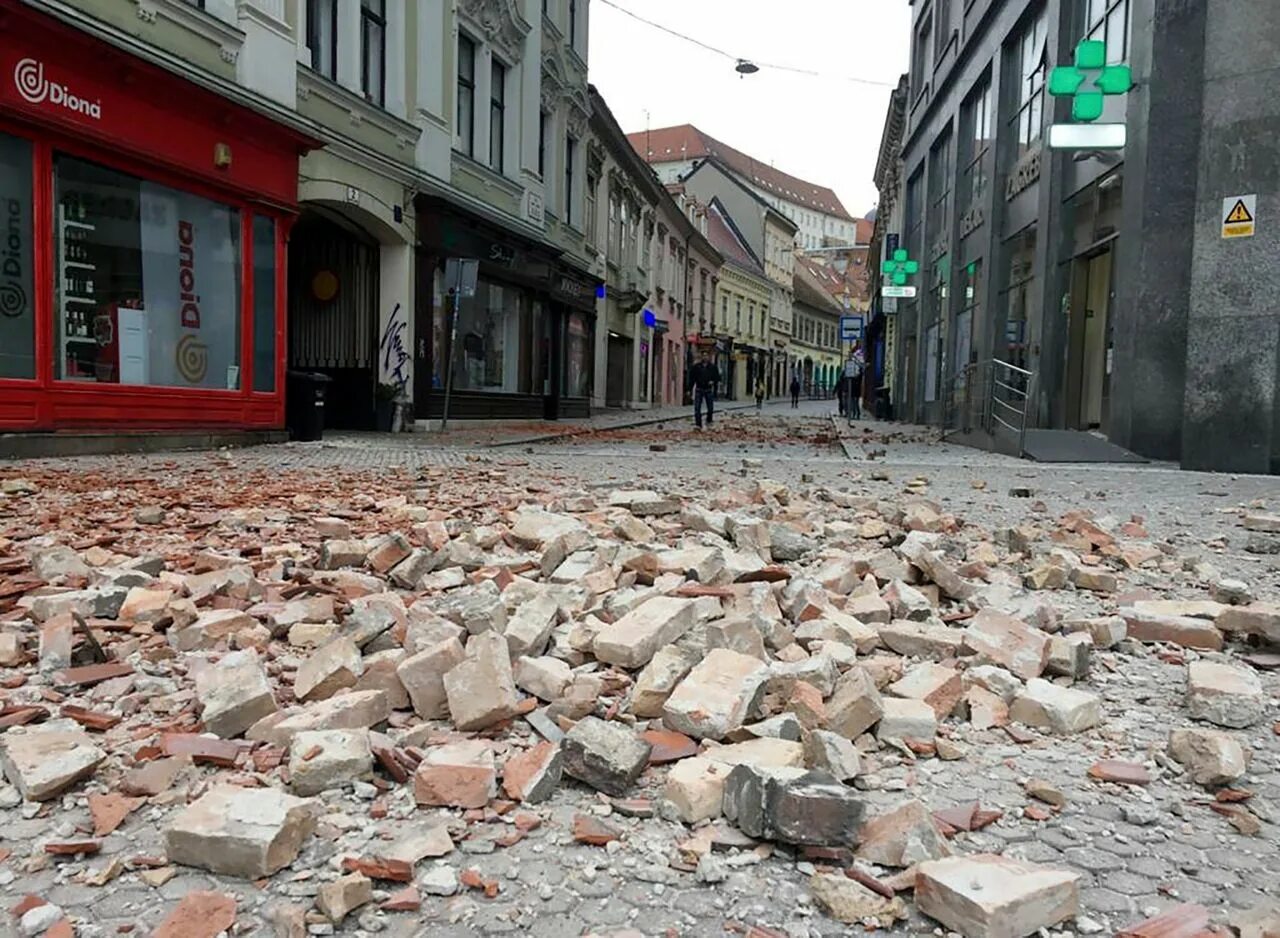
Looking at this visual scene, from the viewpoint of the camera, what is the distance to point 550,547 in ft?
13.2

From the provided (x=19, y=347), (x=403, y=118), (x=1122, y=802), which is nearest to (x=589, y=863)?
(x=1122, y=802)

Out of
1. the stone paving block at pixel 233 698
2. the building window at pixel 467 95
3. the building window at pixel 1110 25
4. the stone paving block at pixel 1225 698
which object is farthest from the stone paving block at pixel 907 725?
the building window at pixel 467 95

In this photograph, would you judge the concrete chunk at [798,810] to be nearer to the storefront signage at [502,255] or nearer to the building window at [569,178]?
the storefront signage at [502,255]

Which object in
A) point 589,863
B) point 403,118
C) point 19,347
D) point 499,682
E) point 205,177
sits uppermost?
point 403,118

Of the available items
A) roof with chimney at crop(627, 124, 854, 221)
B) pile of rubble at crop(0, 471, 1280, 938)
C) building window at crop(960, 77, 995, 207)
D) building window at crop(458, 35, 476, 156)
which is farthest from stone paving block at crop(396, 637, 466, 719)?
roof with chimney at crop(627, 124, 854, 221)

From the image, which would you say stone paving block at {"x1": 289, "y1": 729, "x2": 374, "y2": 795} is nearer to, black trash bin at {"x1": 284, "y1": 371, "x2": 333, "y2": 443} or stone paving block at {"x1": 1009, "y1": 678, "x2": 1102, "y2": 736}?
stone paving block at {"x1": 1009, "y1": 678, "x2": 1102, "y2": 736}

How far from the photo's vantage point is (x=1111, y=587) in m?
4.02

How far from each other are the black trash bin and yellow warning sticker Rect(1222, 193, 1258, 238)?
11320mm

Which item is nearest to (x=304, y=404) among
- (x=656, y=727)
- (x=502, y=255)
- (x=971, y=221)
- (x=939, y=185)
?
(x=502, y=255)

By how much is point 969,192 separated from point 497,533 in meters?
20.4

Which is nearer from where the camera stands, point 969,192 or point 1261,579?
point 1261,579

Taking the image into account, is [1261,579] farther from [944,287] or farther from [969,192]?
[944,287]

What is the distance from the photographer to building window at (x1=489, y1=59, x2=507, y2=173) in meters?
20.4

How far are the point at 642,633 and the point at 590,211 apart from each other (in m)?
27.1
